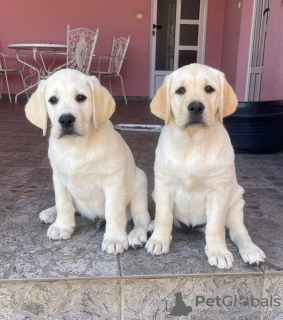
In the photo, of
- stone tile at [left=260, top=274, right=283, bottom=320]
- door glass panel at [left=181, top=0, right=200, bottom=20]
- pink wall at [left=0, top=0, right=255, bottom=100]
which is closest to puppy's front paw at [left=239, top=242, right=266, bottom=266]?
stone tile at [left=260, top=274, right=283, bottom=320]

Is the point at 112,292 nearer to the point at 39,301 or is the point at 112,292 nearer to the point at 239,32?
the point at 39,301

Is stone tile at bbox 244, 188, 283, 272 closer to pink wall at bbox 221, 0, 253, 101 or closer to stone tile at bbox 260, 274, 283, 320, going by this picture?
stone tile at bbox 260, 274, 283, 320

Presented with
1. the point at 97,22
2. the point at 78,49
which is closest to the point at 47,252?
the point at 78,49

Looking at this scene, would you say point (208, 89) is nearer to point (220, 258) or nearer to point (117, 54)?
point (220, 258)

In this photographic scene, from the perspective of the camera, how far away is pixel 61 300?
1.83m

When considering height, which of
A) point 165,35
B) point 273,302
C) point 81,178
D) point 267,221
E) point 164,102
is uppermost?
point 165,35

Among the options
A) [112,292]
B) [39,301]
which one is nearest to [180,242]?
[112,292]

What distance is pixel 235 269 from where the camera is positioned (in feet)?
6.18

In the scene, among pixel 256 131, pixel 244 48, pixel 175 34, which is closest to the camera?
pixel 256 131

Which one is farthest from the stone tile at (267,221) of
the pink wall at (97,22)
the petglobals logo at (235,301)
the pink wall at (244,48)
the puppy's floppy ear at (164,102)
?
the pink wall at (97,22)

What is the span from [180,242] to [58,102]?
1.04 meters

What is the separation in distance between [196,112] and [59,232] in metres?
1.06

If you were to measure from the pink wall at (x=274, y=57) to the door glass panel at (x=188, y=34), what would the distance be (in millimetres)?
4987

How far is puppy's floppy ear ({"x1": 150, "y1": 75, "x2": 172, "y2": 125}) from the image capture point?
188cm
